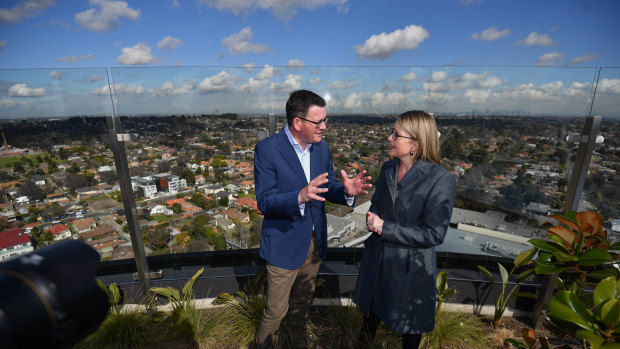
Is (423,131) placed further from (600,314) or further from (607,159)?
(607,159)

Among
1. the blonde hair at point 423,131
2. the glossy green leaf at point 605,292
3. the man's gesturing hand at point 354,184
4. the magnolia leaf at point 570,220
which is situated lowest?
the magnolia leaf at point 570,220

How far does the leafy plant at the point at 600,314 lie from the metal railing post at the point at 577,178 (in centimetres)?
223

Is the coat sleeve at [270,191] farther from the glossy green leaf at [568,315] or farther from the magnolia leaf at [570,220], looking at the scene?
the magnolia leaf at [570,220]

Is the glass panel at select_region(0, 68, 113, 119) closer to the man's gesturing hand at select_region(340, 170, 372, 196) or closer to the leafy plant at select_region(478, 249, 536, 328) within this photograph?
the man's gesturing hand at select_region(340, 170, 372, 196)

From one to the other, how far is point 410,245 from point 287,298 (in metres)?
1.06

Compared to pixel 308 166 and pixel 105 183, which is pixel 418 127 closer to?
pixel 308 166

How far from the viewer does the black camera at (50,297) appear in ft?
1.77

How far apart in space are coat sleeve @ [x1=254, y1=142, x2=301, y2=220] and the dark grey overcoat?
63 cm

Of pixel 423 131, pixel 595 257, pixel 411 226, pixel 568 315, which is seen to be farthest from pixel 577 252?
pixel 423 131

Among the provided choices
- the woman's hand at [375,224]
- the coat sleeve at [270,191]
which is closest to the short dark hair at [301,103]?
the coat sleeve at [270,191]

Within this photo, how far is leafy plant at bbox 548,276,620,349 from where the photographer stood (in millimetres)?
835

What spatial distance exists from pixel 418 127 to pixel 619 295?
1.17 meters

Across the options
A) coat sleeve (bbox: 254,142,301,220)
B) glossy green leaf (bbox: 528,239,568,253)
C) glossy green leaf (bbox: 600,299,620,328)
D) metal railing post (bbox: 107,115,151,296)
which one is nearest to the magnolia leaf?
glossy green leaf (bbox: 528,239,568,253)

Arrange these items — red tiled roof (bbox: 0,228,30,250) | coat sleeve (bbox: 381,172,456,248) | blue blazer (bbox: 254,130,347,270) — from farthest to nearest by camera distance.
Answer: red tiled roof (bbox: 0,228,30,250), blue blazer (bbox: 254,130,347,270), coat sleeve (bbox: 381,172,456,248)
